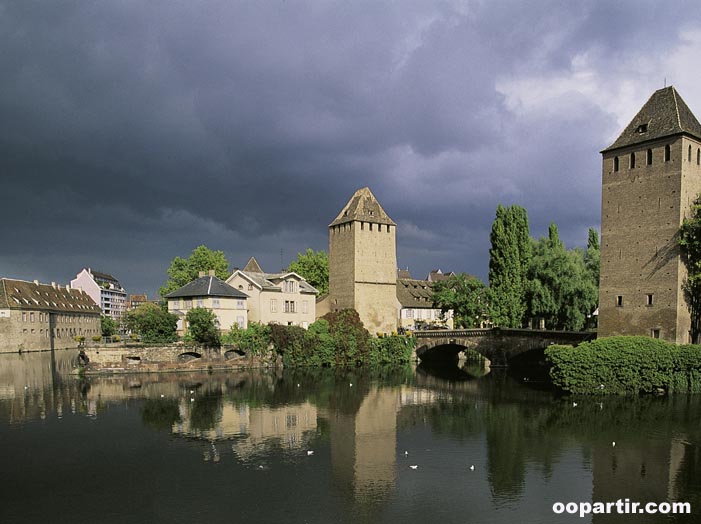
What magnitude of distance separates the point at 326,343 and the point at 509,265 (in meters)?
16.9

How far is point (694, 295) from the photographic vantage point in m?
35.5

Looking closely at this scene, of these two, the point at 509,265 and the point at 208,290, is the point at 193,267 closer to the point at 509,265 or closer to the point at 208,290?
the point at 208,290

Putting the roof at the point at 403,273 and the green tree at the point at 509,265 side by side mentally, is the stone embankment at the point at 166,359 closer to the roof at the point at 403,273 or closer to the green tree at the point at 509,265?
the green tree at the point at 509,265

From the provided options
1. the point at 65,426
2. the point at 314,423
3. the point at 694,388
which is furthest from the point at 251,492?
the point at 694,388

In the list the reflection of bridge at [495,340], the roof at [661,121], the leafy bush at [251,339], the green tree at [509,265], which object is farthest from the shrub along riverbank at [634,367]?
the leafy bush at [251,339]

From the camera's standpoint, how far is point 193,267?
69125 mm

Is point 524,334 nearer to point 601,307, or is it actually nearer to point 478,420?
point 601,307

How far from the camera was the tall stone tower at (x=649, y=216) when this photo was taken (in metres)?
34.8

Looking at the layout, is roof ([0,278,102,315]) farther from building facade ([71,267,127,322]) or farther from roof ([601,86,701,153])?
roof ([601,86,701,153])

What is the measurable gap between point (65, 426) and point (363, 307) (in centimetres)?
3317

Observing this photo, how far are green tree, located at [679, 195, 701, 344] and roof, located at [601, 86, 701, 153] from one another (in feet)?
14.0

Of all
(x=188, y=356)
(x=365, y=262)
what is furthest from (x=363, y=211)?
(x=188, y=356)

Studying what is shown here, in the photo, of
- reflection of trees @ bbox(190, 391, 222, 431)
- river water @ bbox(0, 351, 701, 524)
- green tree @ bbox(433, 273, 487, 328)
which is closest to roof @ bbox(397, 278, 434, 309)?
green tree @ bbox(433, 273, 487, 328)

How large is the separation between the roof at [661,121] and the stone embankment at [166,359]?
29.9 metres
